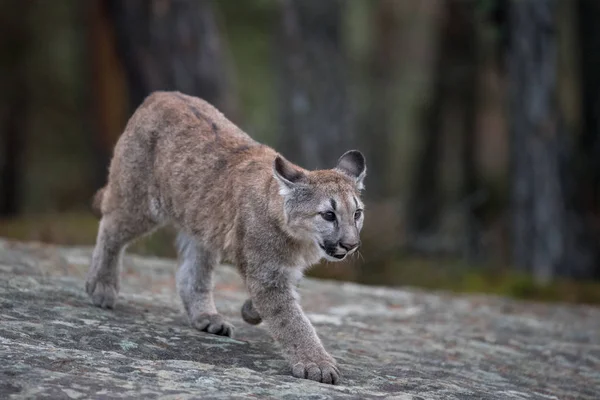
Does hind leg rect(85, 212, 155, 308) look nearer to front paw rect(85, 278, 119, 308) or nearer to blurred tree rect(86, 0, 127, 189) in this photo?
front paw rect(85, 278, 119, 308)

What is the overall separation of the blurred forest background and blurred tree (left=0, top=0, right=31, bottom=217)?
38mm

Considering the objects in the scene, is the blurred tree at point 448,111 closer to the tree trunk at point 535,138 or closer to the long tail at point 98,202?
the tree trunk at point 535,138

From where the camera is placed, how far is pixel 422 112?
80.1 ft

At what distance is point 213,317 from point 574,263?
10.0 meters

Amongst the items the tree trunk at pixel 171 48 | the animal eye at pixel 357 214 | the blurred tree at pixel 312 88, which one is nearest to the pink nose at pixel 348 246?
the animal eye at pixel 357 214

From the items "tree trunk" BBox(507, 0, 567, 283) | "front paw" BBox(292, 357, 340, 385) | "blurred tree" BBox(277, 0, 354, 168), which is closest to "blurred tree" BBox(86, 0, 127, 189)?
"blurred tree" BBox(277, 0, 354, 168)

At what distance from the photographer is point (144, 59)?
15688 mm

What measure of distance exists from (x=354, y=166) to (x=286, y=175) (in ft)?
2.23

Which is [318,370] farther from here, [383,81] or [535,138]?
[383,81]

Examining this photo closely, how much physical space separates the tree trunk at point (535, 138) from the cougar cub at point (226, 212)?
7.12 meters

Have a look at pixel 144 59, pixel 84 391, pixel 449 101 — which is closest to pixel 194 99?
pixel 84 391

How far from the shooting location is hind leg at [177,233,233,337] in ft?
25.3

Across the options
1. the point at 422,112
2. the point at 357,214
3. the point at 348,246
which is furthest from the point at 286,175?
the point at 422,112

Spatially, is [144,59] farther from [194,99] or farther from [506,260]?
[506,260]
